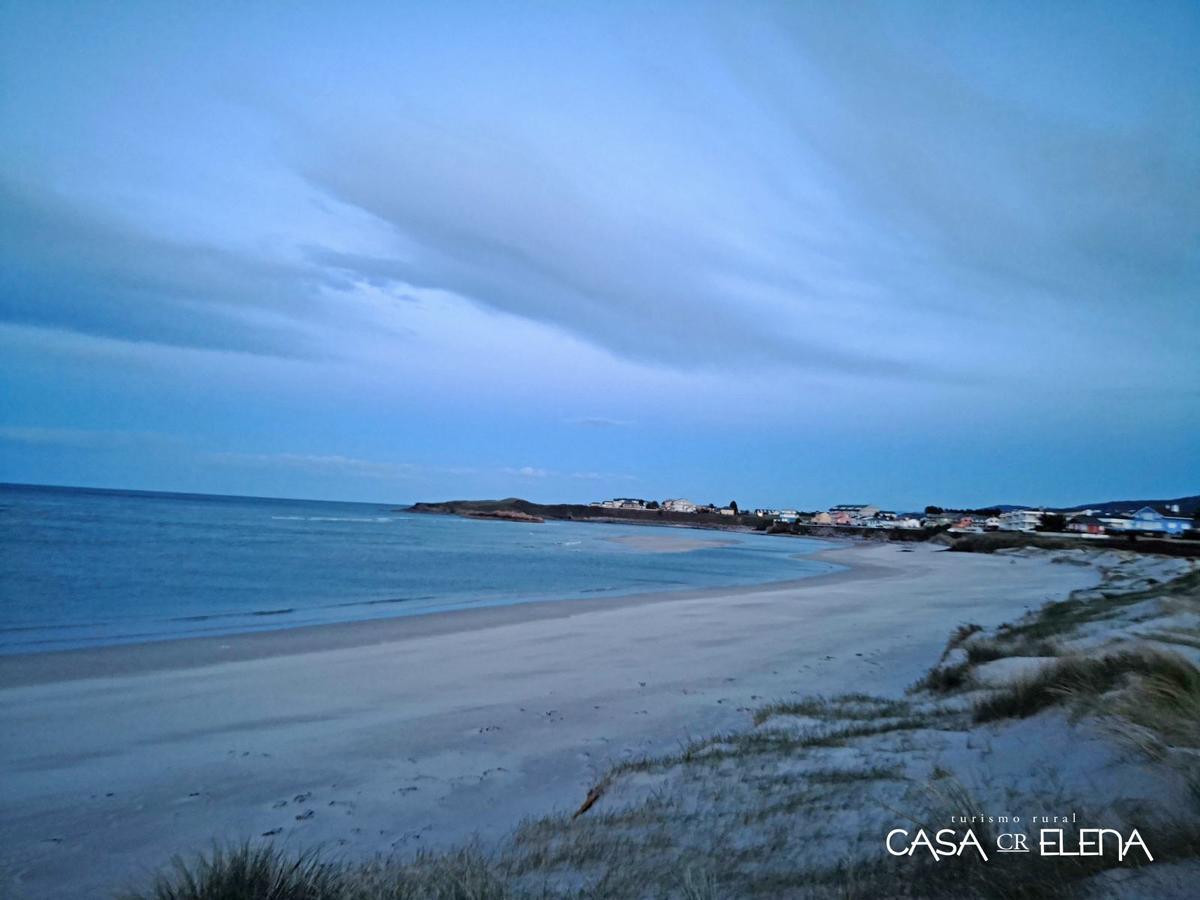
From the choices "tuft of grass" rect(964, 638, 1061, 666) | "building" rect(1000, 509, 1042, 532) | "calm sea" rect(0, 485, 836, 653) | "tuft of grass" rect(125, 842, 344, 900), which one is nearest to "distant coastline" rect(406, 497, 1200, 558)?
"building" rect(1000, 509, 1042, 532)

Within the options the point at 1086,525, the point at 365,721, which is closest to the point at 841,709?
the point at 365,721

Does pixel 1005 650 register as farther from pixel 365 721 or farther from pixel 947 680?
pixel 365 721

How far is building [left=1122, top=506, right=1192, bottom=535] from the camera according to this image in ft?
264

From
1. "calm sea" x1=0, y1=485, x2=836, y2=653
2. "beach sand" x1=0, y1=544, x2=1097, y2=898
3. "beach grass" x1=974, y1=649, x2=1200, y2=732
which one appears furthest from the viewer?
"calm sea" x1=0, y1=485, x2=836, y2=653

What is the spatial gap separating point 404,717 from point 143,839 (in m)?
3.66

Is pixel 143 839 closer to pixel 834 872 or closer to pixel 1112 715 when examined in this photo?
pixel 834 872

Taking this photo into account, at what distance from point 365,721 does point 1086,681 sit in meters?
7.91

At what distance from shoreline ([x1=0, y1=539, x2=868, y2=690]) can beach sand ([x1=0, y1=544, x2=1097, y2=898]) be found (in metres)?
0.09

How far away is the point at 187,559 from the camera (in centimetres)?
2966

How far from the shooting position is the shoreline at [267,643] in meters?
11.4

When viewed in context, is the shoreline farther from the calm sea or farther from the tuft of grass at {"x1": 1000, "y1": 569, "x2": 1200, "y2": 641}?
the tuft of grass at {"x1": 1000, "y1": 569, "x2": 1200, "y2": 641}

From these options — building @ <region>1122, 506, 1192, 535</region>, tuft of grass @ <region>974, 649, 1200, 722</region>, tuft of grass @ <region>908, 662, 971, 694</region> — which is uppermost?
building @ <region>1122, 506, 1192, 535</region>

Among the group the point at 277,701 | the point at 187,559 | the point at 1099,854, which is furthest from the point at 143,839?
the point at 187,559

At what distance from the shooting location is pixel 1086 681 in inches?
251
